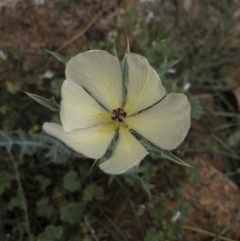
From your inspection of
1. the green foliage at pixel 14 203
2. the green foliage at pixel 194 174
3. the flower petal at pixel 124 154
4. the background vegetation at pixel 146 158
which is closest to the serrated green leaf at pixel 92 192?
the background vegetation at pixel 146 158

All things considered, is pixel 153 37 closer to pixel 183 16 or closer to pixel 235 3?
pixel 183 16

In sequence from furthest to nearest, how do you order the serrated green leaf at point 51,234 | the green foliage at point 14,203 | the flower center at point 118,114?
the green foliage at point 14,203
the serrated green leaf at point 51,234
the flower center at point 118,114

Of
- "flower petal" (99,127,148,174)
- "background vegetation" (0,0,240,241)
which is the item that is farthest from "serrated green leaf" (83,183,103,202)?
"flower petal" (99,127,148,174)

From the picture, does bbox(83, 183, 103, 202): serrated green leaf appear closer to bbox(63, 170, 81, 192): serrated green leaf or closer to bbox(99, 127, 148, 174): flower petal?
bbox(63, 170, 81, 192): serrated green leaf

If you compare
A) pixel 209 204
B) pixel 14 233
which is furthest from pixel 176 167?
pixel 14 233

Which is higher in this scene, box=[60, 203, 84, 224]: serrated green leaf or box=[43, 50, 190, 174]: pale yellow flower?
box=[43, 50, 190, 174]: pale yellow flower

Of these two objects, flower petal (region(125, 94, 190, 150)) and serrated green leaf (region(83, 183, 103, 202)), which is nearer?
flower petal (region(125, 94, 190, 150))

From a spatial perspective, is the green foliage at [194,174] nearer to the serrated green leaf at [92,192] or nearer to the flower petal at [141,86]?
the serrated green leaf at [92,192]
